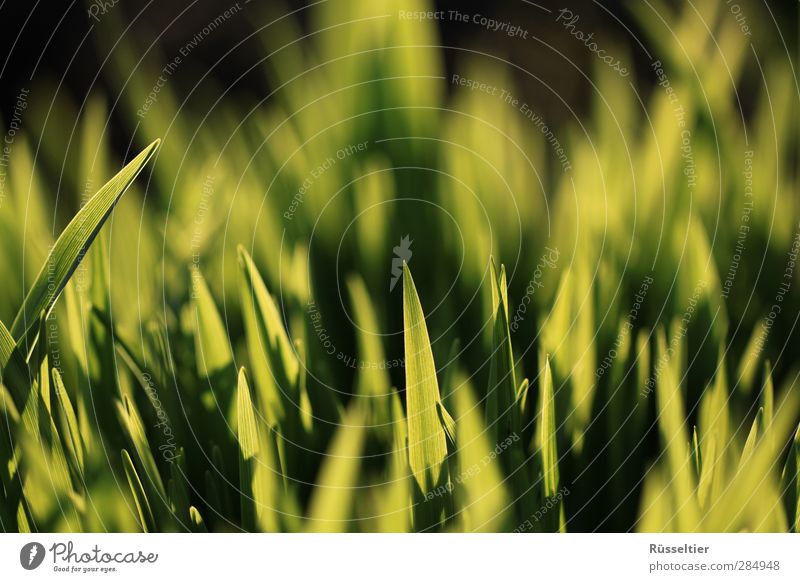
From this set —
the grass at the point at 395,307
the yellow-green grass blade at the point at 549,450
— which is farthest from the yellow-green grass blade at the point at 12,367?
the yellow-green grass blade at the point at 549,450

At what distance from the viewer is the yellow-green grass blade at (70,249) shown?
417 millimetres

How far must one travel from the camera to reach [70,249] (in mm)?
423

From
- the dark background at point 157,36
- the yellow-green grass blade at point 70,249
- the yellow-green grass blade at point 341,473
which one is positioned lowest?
the yellow-green grass blade at point 341,473

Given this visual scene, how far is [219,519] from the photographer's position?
43 centimetres

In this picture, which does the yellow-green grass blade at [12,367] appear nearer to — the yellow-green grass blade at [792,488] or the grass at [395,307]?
the grass at [395,307]

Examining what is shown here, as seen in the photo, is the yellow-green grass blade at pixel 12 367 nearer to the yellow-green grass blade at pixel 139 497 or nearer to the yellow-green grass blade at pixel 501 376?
the yellow-green grass blade at pixel 139 497

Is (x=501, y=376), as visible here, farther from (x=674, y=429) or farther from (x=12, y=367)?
(x=12, y=367)

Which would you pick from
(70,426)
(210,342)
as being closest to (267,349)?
(210,342)

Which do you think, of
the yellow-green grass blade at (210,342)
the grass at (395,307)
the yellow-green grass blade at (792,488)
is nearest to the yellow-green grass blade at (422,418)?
the grass at (395,307)

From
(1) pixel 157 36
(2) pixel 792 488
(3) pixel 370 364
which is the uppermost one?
(1) pixel 157 36

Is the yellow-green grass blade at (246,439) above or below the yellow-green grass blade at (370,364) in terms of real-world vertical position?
below

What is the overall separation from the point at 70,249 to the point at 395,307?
0.71 feet
